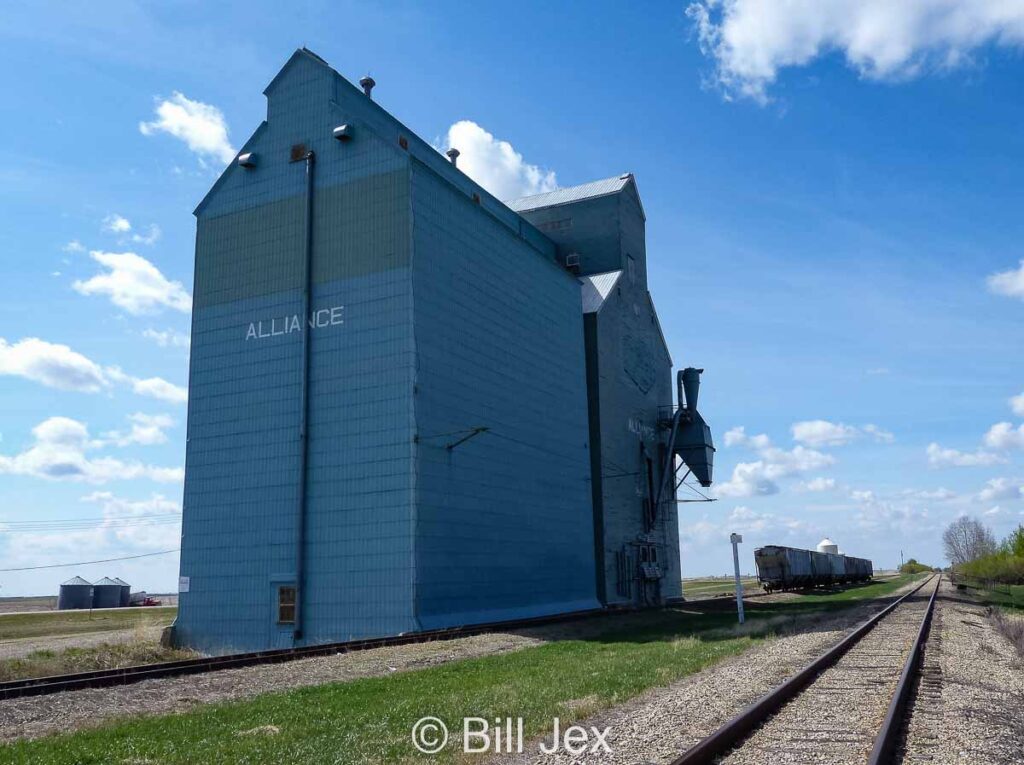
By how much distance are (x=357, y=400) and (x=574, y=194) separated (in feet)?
83.0

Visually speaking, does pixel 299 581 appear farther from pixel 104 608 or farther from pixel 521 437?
pixel 104 608

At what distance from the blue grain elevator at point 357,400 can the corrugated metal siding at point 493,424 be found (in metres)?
0.09

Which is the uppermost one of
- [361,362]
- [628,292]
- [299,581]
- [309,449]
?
[628,292]

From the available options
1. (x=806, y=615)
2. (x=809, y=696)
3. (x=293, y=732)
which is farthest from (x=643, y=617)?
A: (x=293, y=732)

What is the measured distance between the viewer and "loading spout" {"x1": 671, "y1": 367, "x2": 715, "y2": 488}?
5028 centimetres

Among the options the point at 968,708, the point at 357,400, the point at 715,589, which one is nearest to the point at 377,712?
the point at 968,708

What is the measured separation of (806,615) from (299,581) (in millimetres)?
17700

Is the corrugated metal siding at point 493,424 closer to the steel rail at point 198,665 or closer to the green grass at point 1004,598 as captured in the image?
the steel rail at point 198,665

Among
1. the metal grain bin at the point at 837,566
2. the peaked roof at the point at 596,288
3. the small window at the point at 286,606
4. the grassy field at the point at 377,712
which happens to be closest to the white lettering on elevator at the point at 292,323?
the small window at the point at 286,606

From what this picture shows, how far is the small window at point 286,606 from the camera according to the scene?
2820 centimetres

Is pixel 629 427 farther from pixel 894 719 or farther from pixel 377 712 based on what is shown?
pixel 894 719

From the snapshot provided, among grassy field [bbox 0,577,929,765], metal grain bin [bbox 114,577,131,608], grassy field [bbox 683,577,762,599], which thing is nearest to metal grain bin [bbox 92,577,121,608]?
metal grain bin [bbox 114,577,131,608]

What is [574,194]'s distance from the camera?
162 feet

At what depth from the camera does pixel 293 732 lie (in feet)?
33.0
